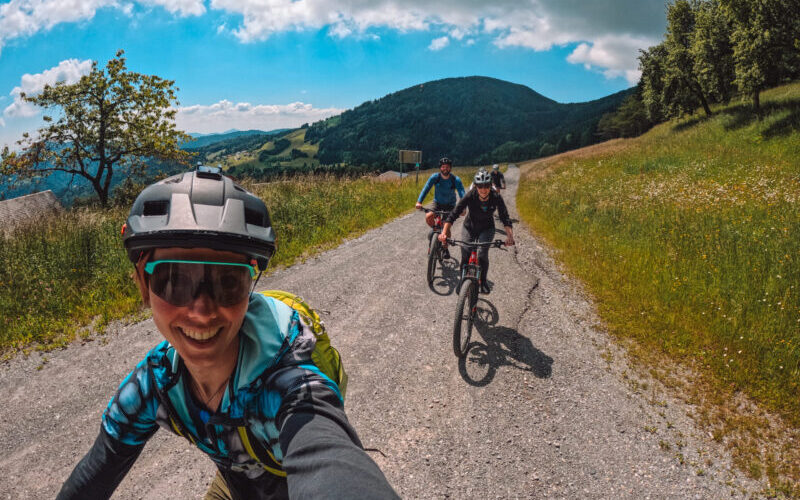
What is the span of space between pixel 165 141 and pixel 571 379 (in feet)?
90.0

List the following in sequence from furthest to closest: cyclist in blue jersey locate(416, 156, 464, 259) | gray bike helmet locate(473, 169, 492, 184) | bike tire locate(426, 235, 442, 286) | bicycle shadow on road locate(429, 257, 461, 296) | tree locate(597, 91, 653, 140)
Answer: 1. tree locate(597, 91, 653, 140)
2. cyclist in blue jersey locate(416, 156, 464, 259)
3. bike tire locate(426, 235, 442, 286)
4. bicycle shadow on road locate(429, 257, 461, 296)
5. gray bike helmet locate(473, 169, 492, 184)

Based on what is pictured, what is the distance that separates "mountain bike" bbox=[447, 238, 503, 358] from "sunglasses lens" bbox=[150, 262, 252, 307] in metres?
4.22

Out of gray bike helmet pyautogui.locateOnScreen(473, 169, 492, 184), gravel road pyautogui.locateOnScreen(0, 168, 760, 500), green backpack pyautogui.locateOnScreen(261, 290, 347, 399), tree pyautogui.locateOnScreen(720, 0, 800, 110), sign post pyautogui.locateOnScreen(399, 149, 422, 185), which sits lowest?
gravel road pyautogui.locateOnScreen(0, 168, 760, 500)

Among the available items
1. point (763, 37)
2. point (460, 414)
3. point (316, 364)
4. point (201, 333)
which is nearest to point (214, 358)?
point (201, 333)

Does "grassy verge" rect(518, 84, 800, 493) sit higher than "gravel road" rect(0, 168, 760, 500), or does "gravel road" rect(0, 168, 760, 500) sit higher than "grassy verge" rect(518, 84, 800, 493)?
"grassy verge" rect(518, 84, 800, 493)

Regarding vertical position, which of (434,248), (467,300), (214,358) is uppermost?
(214,358)

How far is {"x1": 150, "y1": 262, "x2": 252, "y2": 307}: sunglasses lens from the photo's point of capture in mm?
1349

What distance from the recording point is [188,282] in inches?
53.1

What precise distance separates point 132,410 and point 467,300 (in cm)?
500

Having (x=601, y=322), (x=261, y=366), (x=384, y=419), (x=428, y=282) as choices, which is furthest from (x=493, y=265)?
(x=261, y=366)

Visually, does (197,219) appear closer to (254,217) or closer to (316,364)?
(254,217)

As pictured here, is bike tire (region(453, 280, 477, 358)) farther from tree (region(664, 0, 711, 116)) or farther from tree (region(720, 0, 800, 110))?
tree (region(664, 0, 711, 116))

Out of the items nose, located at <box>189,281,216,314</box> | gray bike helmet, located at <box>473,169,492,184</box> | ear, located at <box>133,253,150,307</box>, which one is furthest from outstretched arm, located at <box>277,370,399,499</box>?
gray bike helmet, located at <box>473,169,492,184</box>

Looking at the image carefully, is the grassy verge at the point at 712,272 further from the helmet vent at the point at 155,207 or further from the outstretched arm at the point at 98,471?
the helmet vent at the point at 155,207
